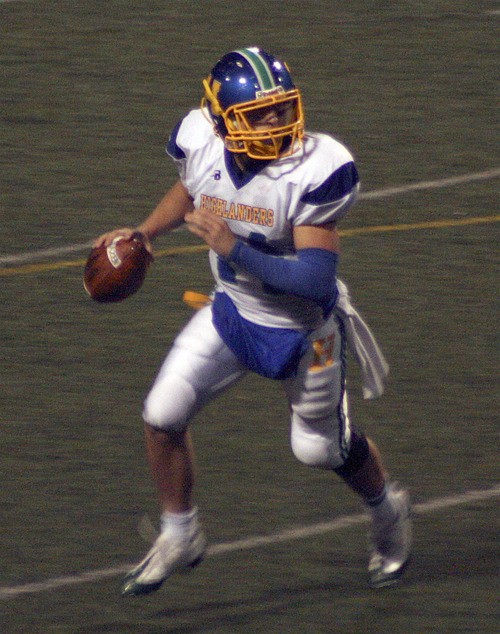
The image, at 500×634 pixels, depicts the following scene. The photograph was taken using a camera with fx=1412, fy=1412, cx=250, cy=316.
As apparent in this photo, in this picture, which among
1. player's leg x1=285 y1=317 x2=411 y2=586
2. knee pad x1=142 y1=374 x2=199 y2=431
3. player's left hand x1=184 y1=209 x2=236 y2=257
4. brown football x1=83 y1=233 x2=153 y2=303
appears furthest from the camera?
brown football x1=83 y1=233 x2=153 y2=303

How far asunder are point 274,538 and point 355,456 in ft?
2.00

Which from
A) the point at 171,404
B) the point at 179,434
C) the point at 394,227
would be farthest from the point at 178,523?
the point at 394,227

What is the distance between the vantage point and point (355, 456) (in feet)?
16.4

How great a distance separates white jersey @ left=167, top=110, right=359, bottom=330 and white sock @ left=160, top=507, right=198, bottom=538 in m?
0.73

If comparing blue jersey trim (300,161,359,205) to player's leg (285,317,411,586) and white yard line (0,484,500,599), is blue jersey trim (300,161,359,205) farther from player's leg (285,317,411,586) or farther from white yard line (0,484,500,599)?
white yard line (0,484,500,599)

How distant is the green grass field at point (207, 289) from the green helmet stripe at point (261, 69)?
1.79 metres

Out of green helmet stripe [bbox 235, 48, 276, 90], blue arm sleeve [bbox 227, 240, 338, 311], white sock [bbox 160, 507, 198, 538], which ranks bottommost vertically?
white sock [bbox 160, 507, 198, 538]

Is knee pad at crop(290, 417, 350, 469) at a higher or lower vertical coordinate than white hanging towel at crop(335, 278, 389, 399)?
lower

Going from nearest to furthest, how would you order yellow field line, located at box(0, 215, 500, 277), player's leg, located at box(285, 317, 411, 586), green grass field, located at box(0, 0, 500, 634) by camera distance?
1. player's leg, located at box(285, 317, 411, 586)
2. green grass field, located at box(0, 0, 500, 634)
3. yellow field line, located at box(0, 215, 500, 277)

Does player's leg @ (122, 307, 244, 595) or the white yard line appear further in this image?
the white yard line

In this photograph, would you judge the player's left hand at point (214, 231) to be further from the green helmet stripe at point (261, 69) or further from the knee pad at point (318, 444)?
the knee pad at point (318, 444)

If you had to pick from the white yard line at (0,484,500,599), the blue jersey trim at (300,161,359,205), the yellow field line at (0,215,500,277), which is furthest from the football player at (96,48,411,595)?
the yellow field line at (0,215,500,277)

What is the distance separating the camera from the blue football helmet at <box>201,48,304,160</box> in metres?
4.55

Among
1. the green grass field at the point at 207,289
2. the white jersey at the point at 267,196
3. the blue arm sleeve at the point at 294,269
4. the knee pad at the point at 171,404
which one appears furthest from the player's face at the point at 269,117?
the green grass field at the point at 207,289
